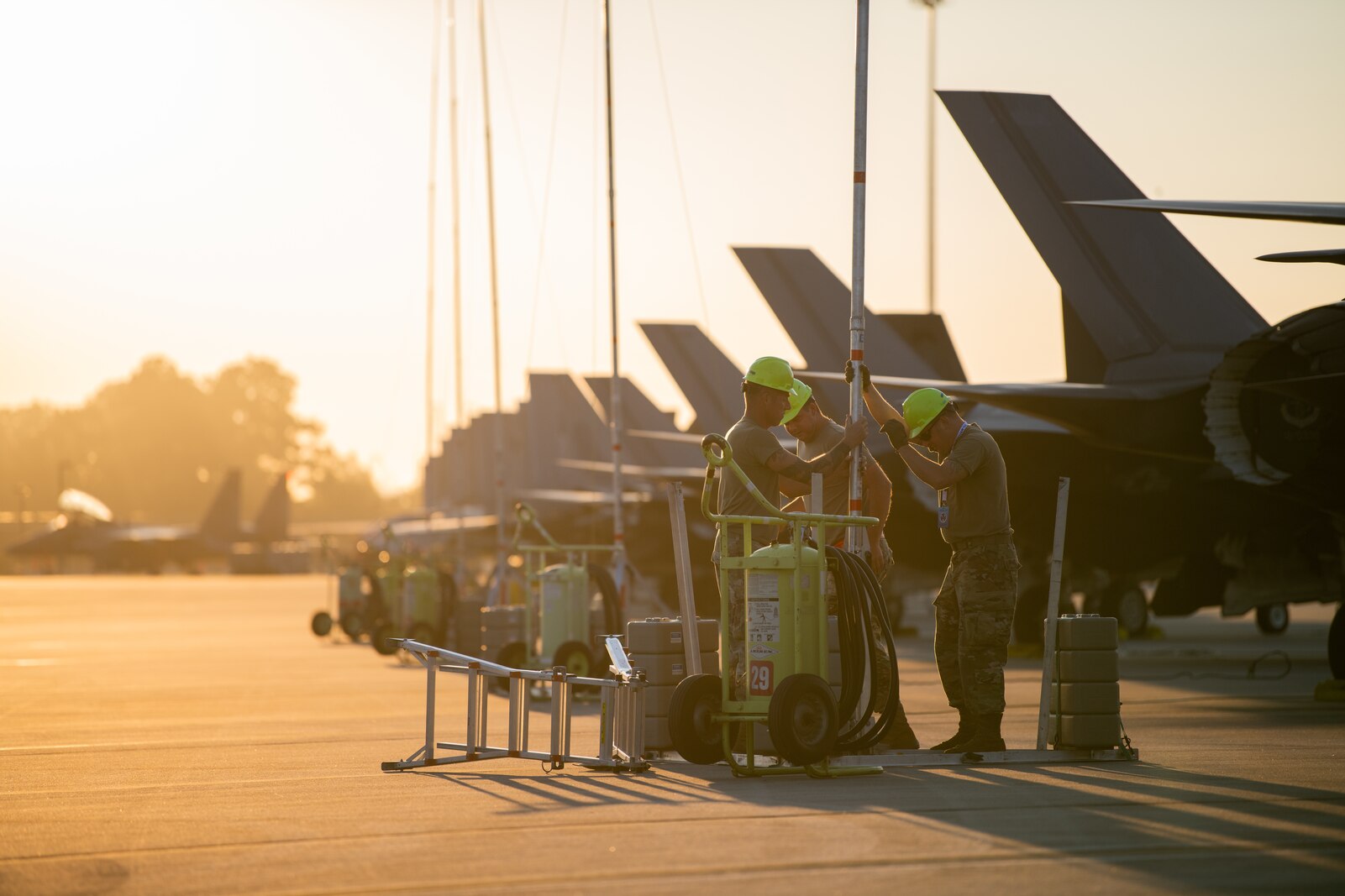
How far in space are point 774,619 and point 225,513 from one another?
86101 millimetres

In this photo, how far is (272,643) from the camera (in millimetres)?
23766

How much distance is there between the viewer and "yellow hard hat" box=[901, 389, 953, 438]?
8383 mm

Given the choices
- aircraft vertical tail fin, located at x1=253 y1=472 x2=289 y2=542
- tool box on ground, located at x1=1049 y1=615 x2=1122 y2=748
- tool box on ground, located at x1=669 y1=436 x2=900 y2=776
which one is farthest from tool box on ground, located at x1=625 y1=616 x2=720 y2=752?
aircraft vertical tail fin, located at x1=253 y1=472 x2=289 y2=542

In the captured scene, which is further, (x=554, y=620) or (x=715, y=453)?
(x=554, y=620)

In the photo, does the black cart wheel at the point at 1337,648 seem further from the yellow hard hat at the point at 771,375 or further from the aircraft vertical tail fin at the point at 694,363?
the aircraft vertical tail fin at the point at 694,363

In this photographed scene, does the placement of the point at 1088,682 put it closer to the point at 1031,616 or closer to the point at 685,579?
the point at 685,579

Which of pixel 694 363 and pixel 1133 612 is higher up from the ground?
pixel 694 363

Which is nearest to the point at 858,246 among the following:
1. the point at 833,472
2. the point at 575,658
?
the point at 833,472

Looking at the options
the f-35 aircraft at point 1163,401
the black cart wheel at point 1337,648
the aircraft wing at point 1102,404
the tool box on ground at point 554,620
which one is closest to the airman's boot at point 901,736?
the tool box on ground at point 554,620

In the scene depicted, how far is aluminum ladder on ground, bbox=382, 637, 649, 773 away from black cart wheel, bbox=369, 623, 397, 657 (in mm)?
11354

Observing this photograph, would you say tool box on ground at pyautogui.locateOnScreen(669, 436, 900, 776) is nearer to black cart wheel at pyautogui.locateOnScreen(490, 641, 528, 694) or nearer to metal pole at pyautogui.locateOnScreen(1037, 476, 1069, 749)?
metal pole at pyautogui.locateOnScreen(1037, 476, 1069, 749)

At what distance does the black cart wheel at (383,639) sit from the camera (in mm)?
20062

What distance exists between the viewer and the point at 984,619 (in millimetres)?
8117

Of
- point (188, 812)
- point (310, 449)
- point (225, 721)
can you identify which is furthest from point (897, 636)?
point (310, 449)
